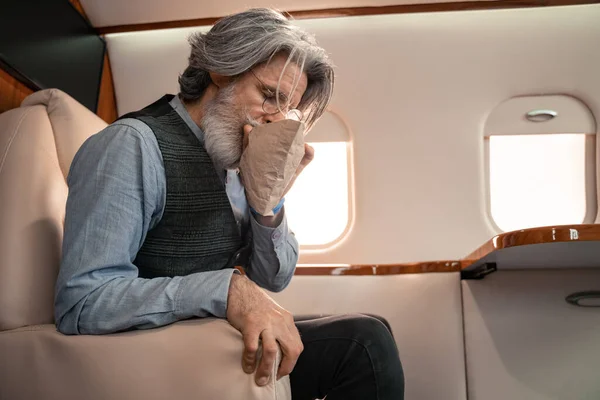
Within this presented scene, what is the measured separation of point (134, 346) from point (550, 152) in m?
1.81

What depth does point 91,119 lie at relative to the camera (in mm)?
1429

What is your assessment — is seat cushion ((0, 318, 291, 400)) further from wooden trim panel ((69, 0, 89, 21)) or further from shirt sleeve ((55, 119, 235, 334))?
wooden trim panel ((69, 0, 89, 21))

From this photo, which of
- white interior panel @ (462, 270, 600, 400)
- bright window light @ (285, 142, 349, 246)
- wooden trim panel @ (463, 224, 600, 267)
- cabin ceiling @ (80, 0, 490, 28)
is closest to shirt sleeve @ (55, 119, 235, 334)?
wooden trim panel @ (463, 224, 600, 267)

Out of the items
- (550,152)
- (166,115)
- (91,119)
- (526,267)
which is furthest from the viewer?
(550,152)

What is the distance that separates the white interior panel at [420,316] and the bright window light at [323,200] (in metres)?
0.56

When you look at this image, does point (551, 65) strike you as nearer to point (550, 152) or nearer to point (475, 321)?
point (550, 152)

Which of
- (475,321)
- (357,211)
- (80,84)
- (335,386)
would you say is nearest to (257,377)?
(335,386)

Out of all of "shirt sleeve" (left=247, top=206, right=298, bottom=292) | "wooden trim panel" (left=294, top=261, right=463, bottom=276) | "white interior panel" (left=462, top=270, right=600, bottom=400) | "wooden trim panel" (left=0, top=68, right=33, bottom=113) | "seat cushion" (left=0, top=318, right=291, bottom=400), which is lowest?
"white interior panel" (left=462, top=270, right=600, bottom=400)

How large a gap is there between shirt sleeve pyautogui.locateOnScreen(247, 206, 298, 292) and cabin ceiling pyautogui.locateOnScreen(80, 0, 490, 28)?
1024mm

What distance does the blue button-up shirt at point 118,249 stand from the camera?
892mm

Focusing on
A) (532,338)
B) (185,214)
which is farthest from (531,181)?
(185,214)

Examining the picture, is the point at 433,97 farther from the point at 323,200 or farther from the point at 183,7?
the point at 183,7

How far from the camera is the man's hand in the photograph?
2.66ft

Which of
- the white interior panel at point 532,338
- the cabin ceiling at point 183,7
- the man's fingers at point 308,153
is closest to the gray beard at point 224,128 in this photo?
the man's fingers at point 308,153
